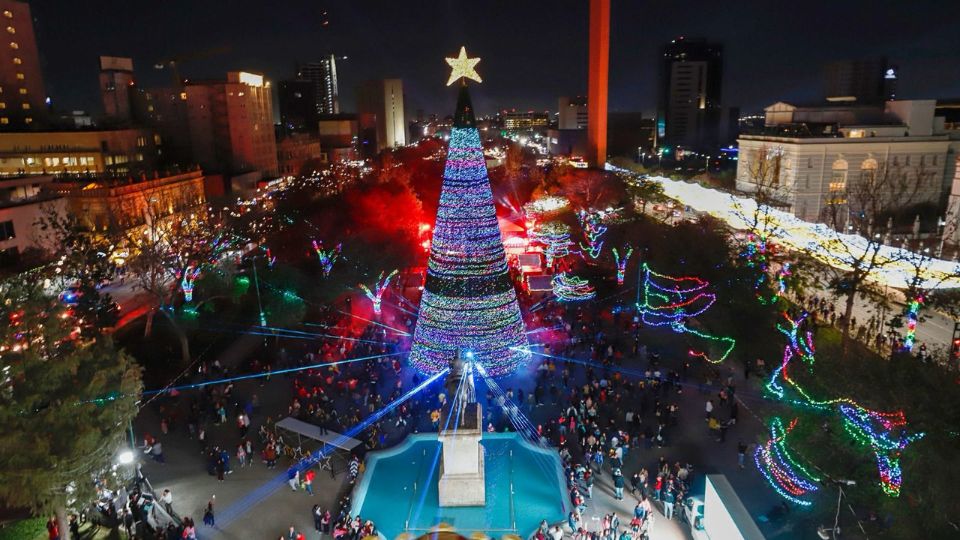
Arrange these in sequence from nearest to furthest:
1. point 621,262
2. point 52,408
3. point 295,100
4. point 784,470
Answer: point 52,408, point 784,470, point 621,262, point 295,100

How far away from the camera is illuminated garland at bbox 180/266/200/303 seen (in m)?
27.6

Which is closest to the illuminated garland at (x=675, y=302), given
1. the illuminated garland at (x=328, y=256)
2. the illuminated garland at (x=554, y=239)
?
the illuminated garland at (x=554, y=239)

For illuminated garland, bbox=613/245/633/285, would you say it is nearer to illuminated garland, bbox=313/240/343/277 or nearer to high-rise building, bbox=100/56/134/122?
illuminated garland, bbox=313/240/343/277

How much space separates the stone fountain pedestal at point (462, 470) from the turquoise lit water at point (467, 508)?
28 centimetres

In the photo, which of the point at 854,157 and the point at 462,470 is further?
the point at 854,157

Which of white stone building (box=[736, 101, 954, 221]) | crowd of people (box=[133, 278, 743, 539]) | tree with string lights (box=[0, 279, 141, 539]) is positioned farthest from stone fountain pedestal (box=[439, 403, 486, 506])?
white stone building (box=[736, 101, 954, 221])

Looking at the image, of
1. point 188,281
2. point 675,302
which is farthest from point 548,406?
point 188,281

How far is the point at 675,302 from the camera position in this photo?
2806 cm

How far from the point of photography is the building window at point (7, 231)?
29.9 m

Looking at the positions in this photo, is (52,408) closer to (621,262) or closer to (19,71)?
(621,262)

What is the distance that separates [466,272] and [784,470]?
34.9 feet

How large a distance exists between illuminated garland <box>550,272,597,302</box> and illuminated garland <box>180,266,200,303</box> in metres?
17.8

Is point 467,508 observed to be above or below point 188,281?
below

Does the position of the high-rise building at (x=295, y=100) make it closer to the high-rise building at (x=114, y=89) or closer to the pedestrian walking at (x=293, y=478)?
the high-rise building at (x=114, y=89)
